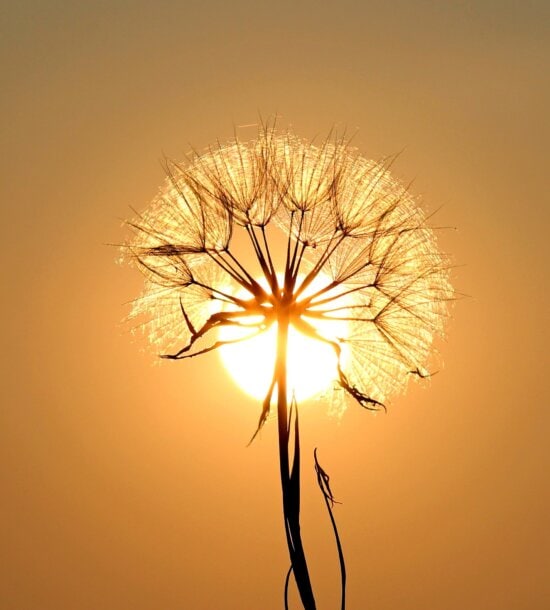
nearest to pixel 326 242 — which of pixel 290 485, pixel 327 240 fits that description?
pixel 327 240

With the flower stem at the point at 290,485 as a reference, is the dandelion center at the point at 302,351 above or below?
above

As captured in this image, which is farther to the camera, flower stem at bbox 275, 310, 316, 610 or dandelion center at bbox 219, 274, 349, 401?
dandelion center at bbox 219, 274, 349, 401

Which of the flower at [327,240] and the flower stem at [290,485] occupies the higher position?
the flower at [327,240]

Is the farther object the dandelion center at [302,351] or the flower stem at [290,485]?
the dandelion center at [302,351]

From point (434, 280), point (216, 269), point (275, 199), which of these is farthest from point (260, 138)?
point (434, 280)

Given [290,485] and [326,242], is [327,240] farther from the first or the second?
[290,485]
